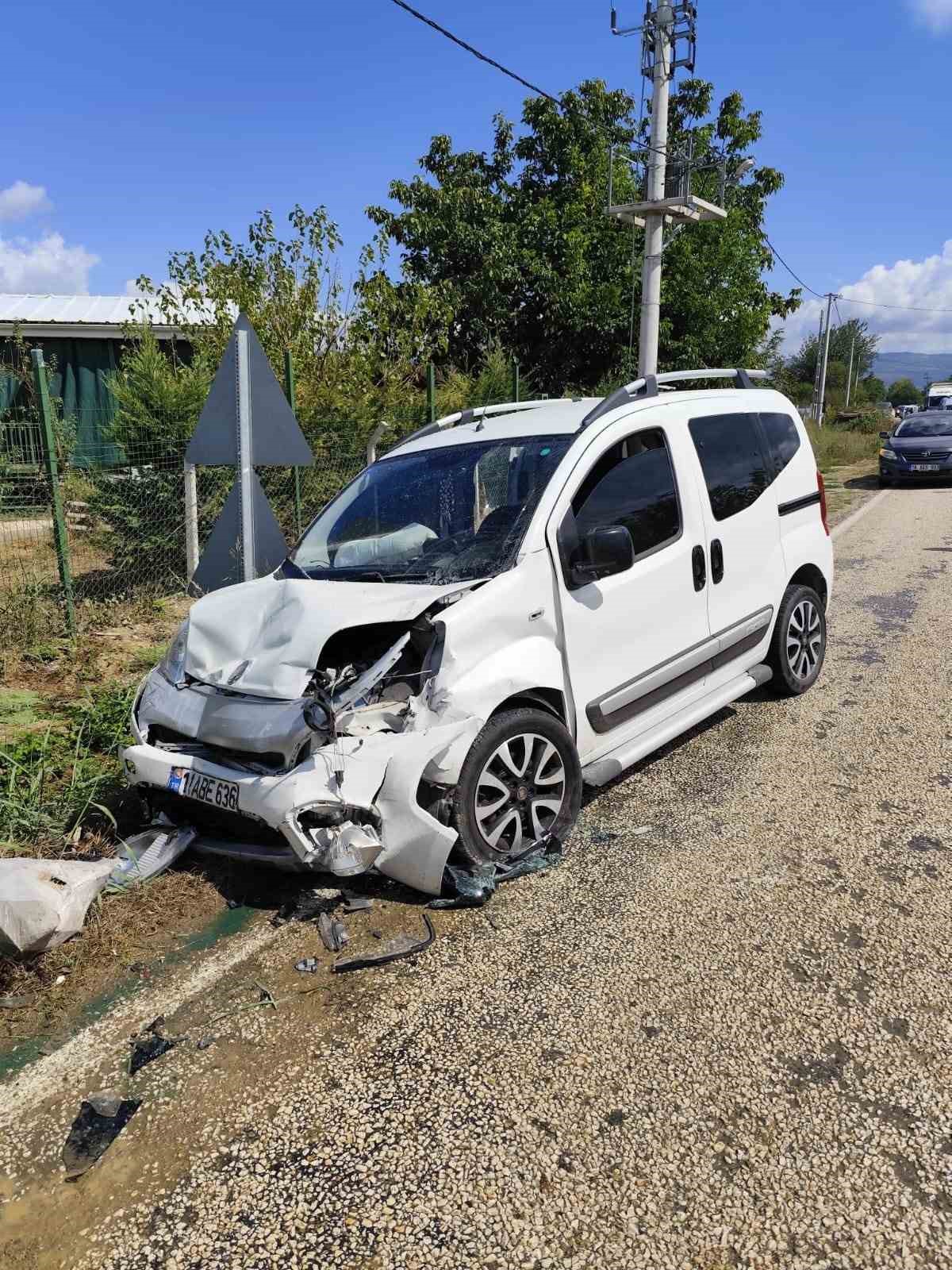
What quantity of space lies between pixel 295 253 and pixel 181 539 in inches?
150

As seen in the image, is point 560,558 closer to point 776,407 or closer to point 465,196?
point 776,407

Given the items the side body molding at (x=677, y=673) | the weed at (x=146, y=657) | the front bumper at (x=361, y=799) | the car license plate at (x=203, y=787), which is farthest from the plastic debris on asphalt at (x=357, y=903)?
the weed at (x=146, y=657)

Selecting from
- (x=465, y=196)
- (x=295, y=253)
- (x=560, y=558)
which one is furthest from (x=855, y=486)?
(x=560, y=558)

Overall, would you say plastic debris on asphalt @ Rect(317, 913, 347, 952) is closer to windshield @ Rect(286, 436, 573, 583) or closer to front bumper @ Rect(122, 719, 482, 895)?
front bumper @ Rect(122, 719, 482, 895)

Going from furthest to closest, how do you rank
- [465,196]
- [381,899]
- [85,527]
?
[465,196]
[85,527]
[381,899]

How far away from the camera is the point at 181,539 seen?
846cm

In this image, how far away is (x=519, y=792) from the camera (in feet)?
12.0

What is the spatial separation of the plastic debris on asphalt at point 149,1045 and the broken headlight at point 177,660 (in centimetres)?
138

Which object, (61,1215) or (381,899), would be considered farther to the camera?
(381,899)

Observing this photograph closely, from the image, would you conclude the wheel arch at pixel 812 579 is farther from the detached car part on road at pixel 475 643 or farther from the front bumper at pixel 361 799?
the front bumper at pixel 361 799

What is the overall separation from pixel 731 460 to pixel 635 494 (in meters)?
0.98

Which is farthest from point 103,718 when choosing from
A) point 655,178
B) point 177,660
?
point 655,178

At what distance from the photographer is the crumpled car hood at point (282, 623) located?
345 centimetres

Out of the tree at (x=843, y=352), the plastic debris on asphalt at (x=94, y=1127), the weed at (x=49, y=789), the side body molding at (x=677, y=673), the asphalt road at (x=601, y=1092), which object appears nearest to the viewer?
the asphalt road at (x=601, y=1092)
